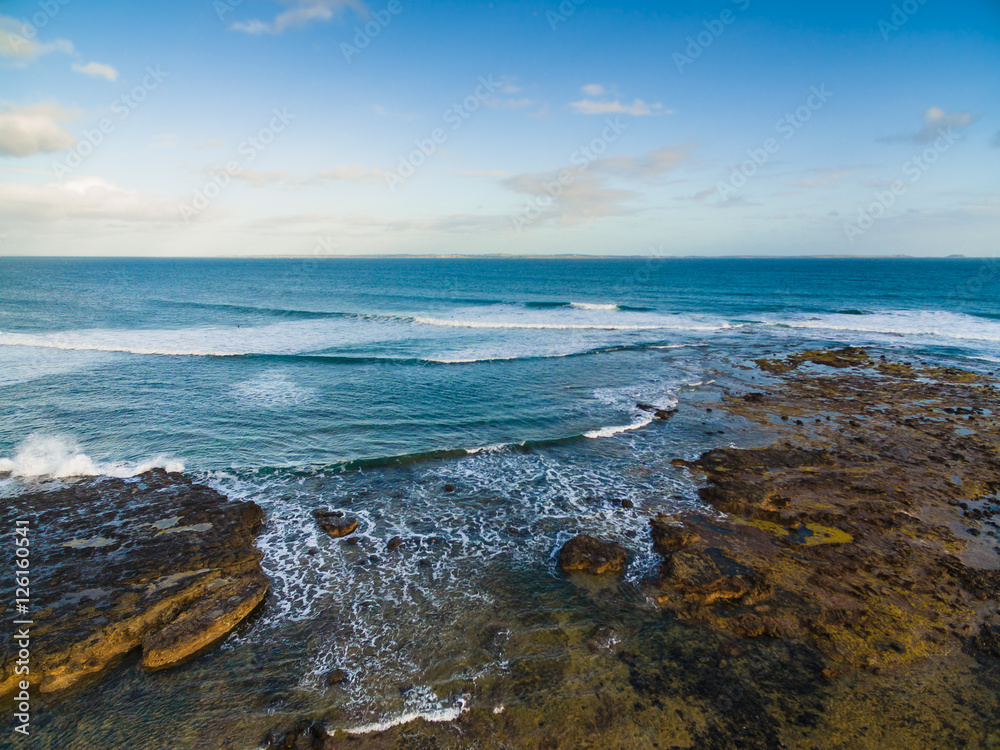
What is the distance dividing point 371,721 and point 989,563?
1443 cm

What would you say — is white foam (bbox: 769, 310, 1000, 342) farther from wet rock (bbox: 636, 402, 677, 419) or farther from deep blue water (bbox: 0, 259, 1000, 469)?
wet rock (bbox: 636, 402, 677, 419)

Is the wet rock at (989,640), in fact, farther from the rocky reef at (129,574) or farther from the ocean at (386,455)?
the rocky reef at (129,574)

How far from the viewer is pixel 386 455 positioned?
59.7ft

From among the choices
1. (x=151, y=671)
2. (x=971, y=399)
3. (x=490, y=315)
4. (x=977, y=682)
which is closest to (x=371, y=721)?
(x=151, y=671)

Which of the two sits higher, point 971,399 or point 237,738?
point 971,399

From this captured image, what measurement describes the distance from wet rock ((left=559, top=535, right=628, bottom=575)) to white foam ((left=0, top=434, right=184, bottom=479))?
544 inches

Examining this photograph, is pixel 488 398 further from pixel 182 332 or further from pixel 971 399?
pixel 182 332

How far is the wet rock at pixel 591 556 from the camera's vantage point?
468 inches

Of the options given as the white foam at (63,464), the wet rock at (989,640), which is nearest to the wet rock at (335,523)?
the white foam at (63,464)

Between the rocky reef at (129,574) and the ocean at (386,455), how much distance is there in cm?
58

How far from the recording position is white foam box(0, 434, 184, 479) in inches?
635

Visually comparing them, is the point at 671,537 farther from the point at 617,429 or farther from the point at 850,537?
the point at 617,429

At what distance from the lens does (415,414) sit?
22453 millimetres

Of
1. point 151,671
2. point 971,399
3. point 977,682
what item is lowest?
point 151,671
